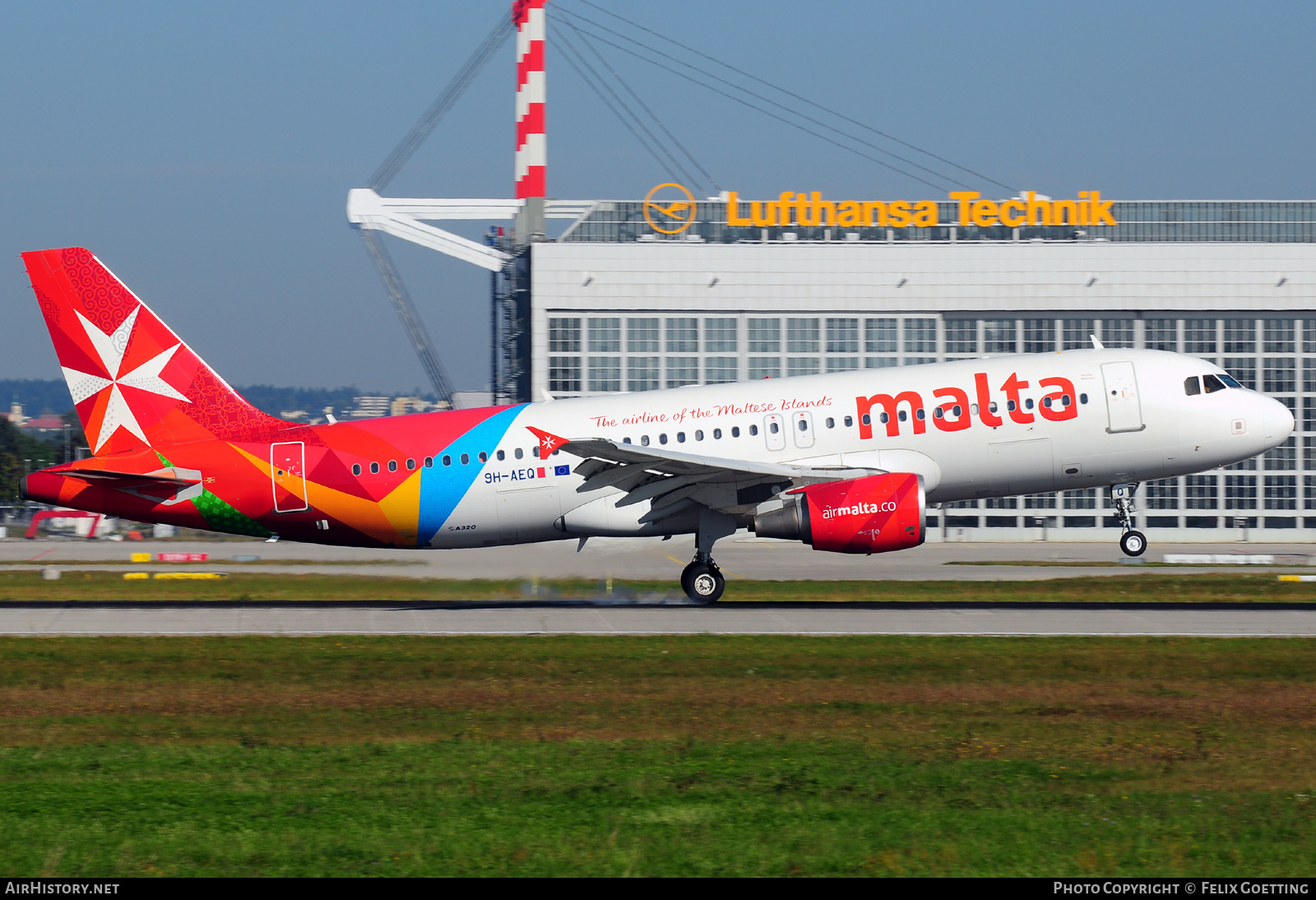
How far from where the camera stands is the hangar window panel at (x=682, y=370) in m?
69.5

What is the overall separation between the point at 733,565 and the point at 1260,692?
2838 centimetres

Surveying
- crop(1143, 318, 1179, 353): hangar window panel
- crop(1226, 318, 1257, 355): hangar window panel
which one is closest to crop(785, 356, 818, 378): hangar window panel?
crop(1143, 318, 1179, 353): hangar window panel

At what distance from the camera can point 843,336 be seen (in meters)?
69.9

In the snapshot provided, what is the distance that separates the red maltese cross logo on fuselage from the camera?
93.7 ft

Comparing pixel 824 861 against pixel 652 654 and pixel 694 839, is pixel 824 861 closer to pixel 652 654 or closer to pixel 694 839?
pixel 694 839

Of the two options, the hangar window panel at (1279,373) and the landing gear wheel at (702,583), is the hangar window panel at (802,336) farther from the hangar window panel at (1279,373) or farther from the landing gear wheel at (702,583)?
the landing gear wheel at (702,583)

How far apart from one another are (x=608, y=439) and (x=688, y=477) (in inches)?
73.1

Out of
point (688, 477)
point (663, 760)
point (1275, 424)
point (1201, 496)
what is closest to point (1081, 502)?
point (1201, 496)

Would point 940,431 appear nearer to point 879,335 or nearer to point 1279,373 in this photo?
point 879,335

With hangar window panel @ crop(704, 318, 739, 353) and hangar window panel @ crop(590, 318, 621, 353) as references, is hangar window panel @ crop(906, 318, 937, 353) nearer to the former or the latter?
hangar window panel @ crop(704, 318, 739, 353)

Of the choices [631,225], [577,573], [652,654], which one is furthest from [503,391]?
[652,654]

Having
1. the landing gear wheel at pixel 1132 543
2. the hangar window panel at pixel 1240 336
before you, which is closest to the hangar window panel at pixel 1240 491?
the hangar window panel at pixel 1240 336

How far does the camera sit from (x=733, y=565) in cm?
4553

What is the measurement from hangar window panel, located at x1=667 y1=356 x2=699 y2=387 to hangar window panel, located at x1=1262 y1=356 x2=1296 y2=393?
3070 cm
